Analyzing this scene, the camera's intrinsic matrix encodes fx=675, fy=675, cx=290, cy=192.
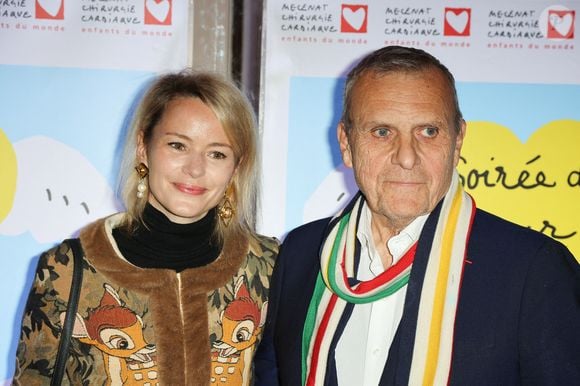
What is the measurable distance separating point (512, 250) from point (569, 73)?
1.41 metres

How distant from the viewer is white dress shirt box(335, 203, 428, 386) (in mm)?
1741

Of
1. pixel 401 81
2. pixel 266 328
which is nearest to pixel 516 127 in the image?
pixel 401 81

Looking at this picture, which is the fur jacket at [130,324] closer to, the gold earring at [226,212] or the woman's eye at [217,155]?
the gold earring at [226,212]

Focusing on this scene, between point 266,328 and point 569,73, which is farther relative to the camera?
point 569,73

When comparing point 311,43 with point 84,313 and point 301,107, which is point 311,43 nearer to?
point 301,107

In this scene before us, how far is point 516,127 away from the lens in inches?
112

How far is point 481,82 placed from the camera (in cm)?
281

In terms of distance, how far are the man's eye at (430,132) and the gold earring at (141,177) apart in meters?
0.86

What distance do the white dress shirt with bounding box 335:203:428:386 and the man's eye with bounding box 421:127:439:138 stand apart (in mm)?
220

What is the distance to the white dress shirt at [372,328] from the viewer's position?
68.6 inches

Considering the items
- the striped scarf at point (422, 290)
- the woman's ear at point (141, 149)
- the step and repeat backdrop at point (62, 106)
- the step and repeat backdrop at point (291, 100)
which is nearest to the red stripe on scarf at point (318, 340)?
the striped scarf at point (422, 290)

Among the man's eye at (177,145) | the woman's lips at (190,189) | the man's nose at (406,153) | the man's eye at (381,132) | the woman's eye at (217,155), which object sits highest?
the man's eye at (381,132)

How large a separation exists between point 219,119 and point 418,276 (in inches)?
30.0

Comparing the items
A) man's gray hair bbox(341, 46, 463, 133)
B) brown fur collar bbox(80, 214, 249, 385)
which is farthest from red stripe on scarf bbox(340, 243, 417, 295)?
brown fur collar bbox(80, 214, 249, 385)
